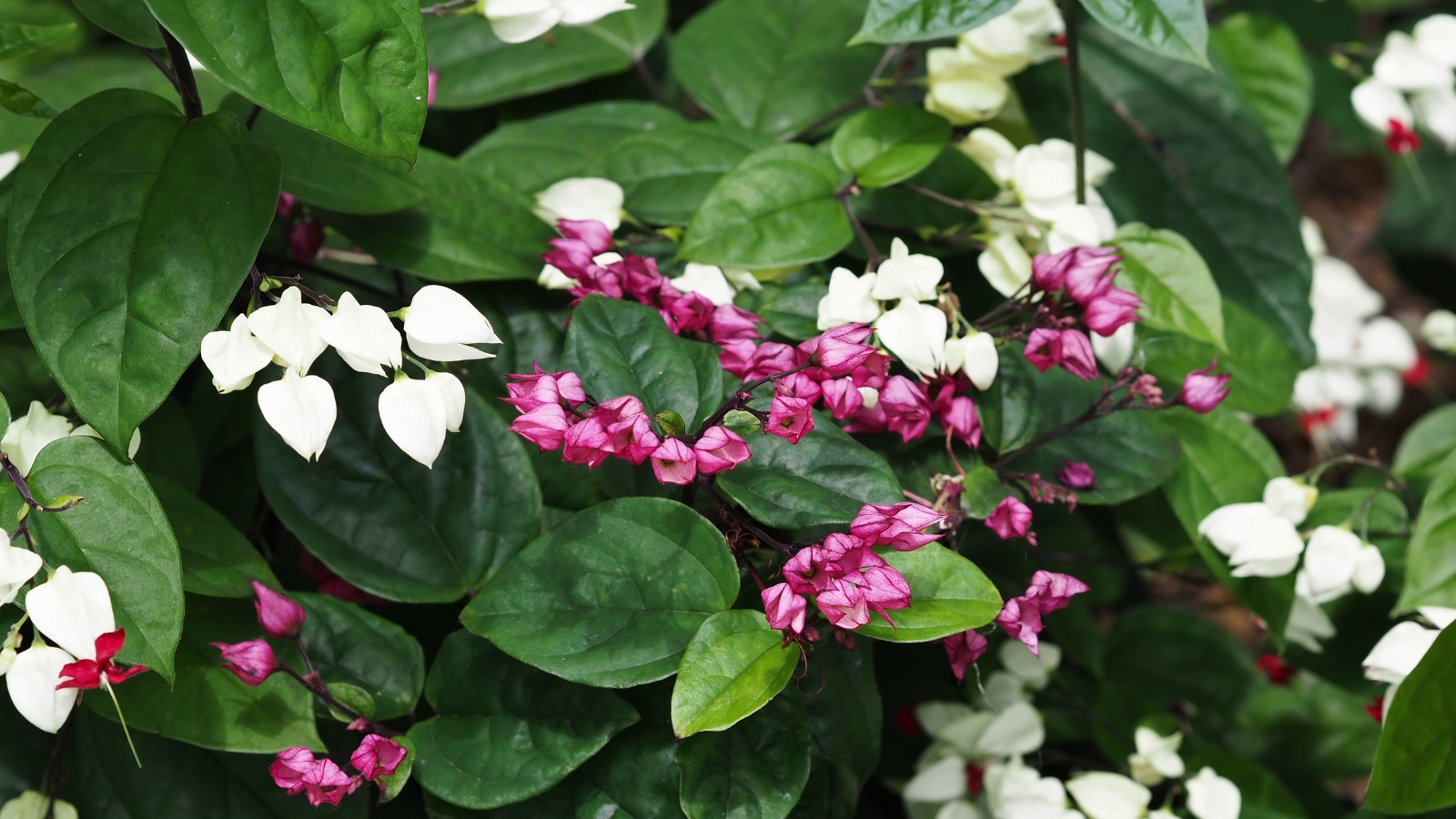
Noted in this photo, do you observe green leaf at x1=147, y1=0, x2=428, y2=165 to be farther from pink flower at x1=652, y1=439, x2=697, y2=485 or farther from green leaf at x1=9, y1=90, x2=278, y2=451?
pink flower at x1=652, y1=439, x2=697, y2=485

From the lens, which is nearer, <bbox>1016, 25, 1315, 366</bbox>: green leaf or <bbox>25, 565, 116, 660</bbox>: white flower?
<bbox>25, 565, 116, 660</bbox>: white flower

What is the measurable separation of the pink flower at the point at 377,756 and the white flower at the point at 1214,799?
25.6 inches

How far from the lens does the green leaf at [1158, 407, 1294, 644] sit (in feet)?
2.95

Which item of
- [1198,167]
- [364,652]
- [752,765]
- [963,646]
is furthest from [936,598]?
[1198,167]

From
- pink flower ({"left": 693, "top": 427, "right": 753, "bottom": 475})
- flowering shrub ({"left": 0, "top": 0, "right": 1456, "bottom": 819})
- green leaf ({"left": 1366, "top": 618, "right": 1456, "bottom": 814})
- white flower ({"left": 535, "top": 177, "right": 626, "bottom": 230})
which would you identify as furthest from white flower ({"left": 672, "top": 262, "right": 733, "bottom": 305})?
green leaf ({"left": 1366, "top": 618, "right": 1456, "bottom": 814})

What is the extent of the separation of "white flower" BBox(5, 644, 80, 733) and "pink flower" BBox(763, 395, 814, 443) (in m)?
0.41

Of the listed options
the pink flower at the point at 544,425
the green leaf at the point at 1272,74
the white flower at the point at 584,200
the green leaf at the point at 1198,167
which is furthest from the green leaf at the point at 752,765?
the green leaf at the point at 1272,74

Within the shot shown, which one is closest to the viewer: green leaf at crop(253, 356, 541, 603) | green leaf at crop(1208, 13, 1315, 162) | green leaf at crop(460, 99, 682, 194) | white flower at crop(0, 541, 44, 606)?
white flower at crop(0, 541, 44, 606)

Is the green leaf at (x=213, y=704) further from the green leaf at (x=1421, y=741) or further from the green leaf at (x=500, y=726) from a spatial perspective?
the green leaf at (x=1421, y=741)

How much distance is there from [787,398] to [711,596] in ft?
0.46

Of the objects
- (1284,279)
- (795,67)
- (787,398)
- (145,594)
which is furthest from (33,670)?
(1284,279)

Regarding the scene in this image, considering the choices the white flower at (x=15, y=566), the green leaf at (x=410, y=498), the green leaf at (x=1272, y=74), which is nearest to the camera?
the white flower at (x=15, y=566)

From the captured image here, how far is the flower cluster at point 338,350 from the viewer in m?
0.60

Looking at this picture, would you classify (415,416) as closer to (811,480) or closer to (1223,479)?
(811,480)
